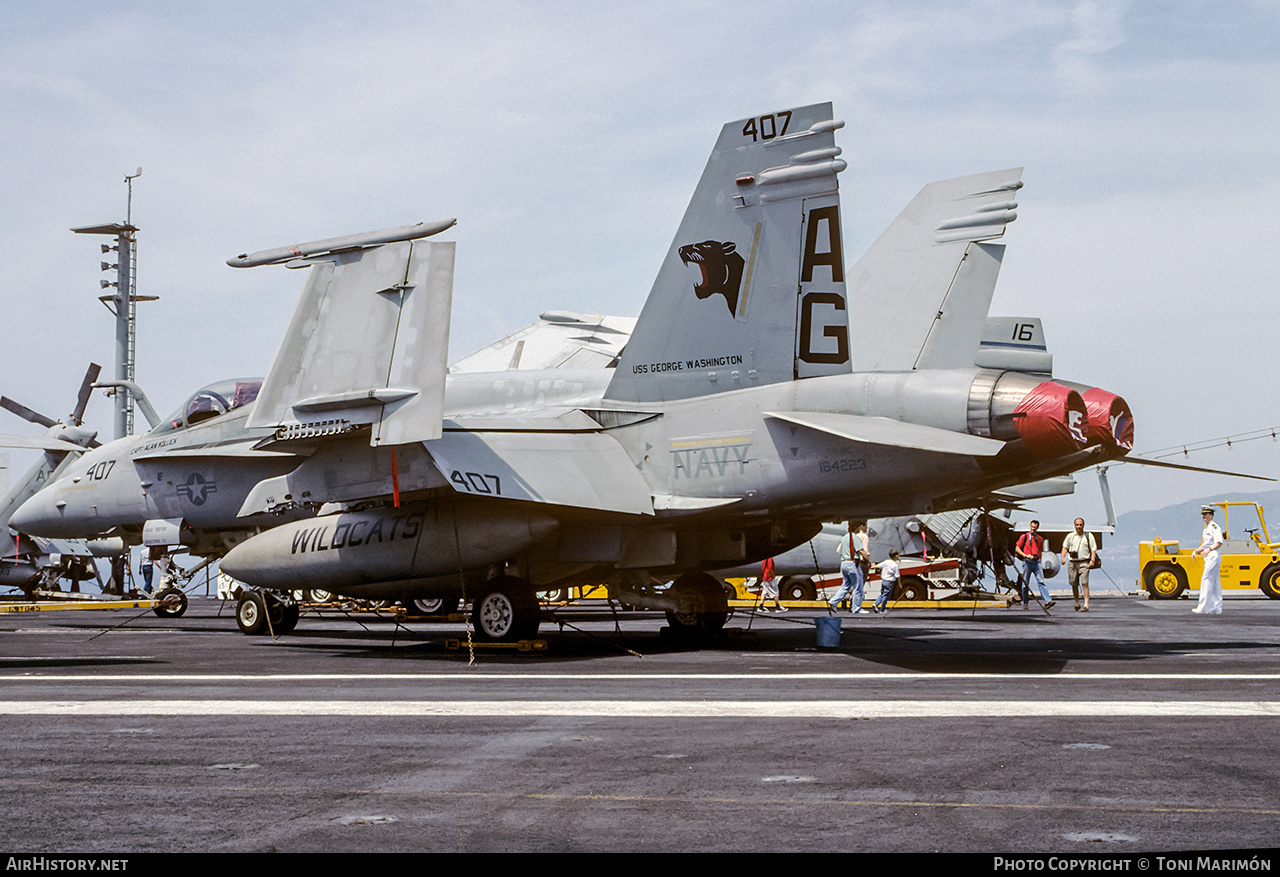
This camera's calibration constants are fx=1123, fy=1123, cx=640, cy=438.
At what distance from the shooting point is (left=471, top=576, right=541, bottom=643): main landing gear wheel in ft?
44.1

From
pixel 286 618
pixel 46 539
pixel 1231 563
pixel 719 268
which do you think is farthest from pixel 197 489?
pixel 1231 563

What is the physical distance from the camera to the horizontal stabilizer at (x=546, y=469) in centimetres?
1214

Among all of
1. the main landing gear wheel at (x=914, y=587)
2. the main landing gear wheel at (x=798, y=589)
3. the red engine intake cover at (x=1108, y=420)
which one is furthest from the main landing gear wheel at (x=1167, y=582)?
the red engine intake cover at (x=1108, y=420)

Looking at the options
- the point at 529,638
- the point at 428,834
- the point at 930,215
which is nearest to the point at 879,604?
the point at 930,215

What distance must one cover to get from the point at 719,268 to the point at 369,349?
4.06 m

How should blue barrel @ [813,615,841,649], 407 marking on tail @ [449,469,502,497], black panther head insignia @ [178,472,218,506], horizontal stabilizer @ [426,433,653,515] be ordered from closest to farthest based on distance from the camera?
1. 407 marking on tail @ [449,469,502,497]
2. horizontal stabilizer @ [426,433,653,515]
3. blue barrel @ [813,615,841,649]
4. black panther head insignia @ [178,472,218,506]

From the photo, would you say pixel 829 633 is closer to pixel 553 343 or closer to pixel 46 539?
pixel 553 343

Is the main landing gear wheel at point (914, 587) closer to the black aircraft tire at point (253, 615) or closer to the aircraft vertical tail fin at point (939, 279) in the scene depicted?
the aircraft vertical tail fin at point (939, 279)

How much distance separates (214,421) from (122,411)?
3083 cm

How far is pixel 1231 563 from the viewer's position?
3241 centimetres

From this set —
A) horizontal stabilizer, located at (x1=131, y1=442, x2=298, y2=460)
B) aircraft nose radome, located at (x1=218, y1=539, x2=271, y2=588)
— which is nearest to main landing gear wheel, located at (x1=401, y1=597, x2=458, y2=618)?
horizontal stabilizer, located at (x1=131, y1=442, x2=298, y2=460)

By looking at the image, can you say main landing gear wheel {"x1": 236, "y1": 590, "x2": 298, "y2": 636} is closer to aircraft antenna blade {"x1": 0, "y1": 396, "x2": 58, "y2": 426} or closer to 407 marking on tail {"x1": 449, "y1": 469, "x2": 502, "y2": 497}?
407 marking on tail {"x1": 449, "y1": 469, "x2": 502, "y2": 497}

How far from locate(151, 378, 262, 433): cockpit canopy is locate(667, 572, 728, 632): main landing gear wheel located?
7390 millimetres

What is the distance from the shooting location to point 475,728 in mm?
7016
